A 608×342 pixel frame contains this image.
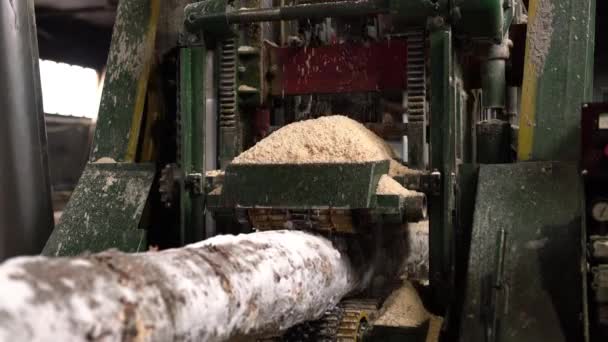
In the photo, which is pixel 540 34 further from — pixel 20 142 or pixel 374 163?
pixel 20 142

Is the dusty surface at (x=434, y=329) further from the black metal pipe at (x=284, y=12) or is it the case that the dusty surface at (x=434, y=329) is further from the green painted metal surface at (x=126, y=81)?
the green painted metal surface at (x=126, y=81)

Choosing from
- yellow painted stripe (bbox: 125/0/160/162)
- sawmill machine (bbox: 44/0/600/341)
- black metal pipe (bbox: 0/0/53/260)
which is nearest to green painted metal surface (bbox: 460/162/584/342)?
sawmill machine (bbox: 44/0/600/341)

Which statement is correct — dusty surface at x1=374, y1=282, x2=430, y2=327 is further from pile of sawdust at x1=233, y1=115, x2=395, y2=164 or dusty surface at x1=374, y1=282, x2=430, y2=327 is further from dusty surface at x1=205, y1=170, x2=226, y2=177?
dusty surface at x1=205, y1=170, x2=226, y2=177

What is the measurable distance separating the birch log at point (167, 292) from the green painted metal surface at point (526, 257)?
65 centimetres

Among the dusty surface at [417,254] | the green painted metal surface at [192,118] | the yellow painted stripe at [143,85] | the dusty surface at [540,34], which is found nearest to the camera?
the dusty surface at [540,34]

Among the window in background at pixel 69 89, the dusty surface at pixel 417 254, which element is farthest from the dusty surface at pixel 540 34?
the window in background at pixel 69 89

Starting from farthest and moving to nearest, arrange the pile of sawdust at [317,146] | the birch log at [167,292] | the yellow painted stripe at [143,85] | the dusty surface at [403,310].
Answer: the yellow painted stripe at [143,85] → the dusty surface at [403,310] → the pile of sawdust at [317,146] → the birch log at [167,292]

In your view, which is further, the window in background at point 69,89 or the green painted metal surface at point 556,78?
the window in background at point 69,89

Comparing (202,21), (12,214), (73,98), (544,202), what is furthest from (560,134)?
(73,98)

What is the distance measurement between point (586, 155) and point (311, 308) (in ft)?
3.30

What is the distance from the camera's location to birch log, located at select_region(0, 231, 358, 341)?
104 centimetres

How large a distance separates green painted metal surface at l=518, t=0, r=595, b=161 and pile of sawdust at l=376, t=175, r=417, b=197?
1.85 feet

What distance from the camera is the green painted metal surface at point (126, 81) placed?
3.36m

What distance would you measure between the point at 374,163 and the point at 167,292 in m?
1.17
